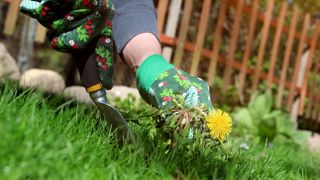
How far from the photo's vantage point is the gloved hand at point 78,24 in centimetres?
167

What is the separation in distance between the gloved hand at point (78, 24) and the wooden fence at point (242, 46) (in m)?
3.21

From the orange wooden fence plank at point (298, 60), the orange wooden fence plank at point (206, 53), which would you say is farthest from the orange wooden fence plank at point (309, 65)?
the orange wooden fence plank at point (206, 53)

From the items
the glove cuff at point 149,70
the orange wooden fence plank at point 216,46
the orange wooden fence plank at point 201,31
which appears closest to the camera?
the glove cuff at point 149,70

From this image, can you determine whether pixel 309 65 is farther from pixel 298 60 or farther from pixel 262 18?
pixel 262 18

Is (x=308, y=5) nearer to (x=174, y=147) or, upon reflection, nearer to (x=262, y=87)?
(x=262, y=87)

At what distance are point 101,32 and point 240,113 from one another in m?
4.07

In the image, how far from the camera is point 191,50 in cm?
624

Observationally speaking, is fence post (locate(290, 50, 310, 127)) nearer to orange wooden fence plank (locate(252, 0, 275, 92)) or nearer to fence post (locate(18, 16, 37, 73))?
orange wooden fence plank (locate(252, 0, 275, 92))

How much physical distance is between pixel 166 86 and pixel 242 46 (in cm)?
610

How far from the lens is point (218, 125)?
192 centimetres

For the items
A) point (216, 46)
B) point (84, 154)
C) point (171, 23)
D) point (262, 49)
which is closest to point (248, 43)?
point (262, 49)

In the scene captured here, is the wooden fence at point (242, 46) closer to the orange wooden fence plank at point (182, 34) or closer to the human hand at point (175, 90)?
the orange wooden fence plank at point (182, 34)

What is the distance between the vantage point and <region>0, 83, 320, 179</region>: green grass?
1.22 meters

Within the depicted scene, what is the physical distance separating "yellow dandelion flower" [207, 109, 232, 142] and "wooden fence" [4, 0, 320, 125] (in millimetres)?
3215
